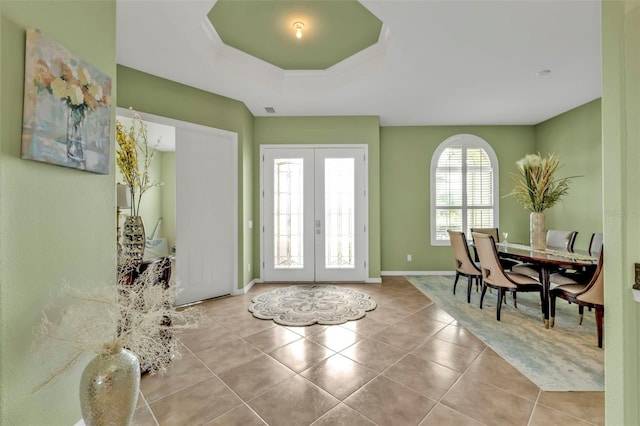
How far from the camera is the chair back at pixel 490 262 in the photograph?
303 cm

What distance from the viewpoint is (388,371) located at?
2.14 meters

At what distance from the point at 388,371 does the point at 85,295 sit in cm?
209

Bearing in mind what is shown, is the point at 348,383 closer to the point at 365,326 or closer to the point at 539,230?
the point at 365,326

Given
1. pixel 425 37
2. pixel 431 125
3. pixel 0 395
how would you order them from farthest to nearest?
1. pixel 431 125
2. pixel 425 37
3. pixel 0 395

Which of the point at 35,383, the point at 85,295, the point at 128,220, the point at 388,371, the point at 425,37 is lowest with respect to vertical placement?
the point at 388,371

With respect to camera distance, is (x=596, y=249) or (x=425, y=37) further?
(x=596, y=249)

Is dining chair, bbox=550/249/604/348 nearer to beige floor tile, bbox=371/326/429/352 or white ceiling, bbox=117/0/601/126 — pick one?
beige floor tile, bbox=371/326/429/352

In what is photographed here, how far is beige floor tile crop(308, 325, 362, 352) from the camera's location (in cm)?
255

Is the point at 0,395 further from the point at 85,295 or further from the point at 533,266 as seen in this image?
the point at 533,266

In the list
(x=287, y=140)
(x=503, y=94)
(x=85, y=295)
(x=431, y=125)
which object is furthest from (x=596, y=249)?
(x=85, y=295)

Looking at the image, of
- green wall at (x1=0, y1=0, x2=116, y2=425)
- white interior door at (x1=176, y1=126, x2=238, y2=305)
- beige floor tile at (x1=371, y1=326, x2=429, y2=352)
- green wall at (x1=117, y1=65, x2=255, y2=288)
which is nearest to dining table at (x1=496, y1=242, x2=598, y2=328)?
beige floor tile at (x1=371, y1=326, x2=429, y2=352)

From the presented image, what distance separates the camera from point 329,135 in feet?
15.3

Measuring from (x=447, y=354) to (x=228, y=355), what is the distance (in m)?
1.97

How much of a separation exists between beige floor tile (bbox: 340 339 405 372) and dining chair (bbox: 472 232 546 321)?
1.54 metres
